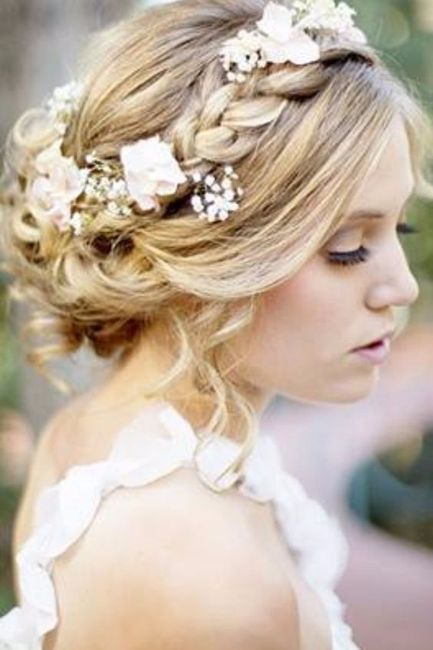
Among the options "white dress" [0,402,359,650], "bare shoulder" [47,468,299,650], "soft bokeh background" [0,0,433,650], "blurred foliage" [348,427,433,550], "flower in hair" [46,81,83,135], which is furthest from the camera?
"blurred foliage" [348,427,433,550]

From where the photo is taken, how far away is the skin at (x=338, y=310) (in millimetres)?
1933

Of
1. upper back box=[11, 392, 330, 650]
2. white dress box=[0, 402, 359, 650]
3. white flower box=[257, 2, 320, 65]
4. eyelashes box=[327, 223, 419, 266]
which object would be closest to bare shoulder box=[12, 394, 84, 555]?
white dress box=[0, 402, 359, 650]

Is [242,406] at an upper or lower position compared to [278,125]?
lower

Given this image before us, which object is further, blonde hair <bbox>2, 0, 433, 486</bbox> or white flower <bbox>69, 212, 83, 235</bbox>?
white flower <bbox>69, 212, 83, 235</bbox>

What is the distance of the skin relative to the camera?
1933 mm

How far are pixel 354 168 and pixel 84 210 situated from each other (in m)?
0.41

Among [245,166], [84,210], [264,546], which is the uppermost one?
[245,166]

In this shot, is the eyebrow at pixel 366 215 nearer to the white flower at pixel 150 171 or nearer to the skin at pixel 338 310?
the skin at pixel 338 310

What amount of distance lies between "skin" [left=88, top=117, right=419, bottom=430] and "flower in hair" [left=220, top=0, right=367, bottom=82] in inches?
6.2

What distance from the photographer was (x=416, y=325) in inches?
385

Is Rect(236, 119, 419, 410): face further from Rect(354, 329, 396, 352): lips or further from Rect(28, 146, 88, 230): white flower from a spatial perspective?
Rect(28, 146, 88, 230): white flower

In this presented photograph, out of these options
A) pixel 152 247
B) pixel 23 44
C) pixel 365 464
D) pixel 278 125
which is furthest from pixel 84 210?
pixel 365 464

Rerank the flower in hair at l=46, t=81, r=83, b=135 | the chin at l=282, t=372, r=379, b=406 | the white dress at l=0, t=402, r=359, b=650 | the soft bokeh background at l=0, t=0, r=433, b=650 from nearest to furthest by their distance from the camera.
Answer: the white dress at l=0, t=402, r=359, b=650, the chin at l=282, t=372, r=379, b=406, the flower in hair at l=46, t=81, r=83, b=135, the soft bokeh background at l=0, t=0, r=433, b=650

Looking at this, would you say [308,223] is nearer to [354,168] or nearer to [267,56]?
[354,168]
